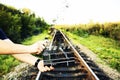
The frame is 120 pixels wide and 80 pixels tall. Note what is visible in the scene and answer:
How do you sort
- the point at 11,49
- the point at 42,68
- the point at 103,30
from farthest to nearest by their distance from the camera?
the point at 103,30 < the point at 42,68 < the point at 11,49

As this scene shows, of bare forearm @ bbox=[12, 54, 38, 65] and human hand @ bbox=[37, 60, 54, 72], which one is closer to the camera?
human hand @ bbox=[37, 60, 54, 72]

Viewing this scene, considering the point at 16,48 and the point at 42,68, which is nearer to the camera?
the point at 16,48

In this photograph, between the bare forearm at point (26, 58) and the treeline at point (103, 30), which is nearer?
the bare forearm at point (26, 58)

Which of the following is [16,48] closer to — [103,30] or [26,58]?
[26,58]

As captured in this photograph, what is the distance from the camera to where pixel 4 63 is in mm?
8273

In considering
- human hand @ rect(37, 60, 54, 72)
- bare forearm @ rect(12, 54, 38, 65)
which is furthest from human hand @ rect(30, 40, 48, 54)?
bare forearm @ rect(12, 54, 38, 65)

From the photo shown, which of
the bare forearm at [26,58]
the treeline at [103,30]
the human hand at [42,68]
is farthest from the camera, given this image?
the treeline at [103,30]

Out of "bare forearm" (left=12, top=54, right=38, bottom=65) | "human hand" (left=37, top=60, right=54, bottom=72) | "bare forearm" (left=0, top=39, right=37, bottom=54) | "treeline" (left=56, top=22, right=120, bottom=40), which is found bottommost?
"treeline" (left=56, top=22, right=120, bottom=40)

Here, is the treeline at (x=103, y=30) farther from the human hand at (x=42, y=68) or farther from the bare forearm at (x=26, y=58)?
the human hand at (x=42, y=68)

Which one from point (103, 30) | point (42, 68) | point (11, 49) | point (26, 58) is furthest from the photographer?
point (103, 30)

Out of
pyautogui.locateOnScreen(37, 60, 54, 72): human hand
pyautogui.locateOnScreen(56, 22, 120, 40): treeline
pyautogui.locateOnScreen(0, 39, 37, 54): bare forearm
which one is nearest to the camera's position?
pyautogui.locateOnScreen(0, 39, 37, 54): bare forearm

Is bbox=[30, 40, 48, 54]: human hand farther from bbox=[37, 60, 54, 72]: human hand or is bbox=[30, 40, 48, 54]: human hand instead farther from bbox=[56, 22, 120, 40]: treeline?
bbox=[56, 22, 120, 40]: treeline

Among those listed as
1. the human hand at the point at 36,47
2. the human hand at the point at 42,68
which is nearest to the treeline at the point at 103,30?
the human hand at the point at 42,68

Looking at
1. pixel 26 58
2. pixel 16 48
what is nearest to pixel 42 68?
pixel 26 58
